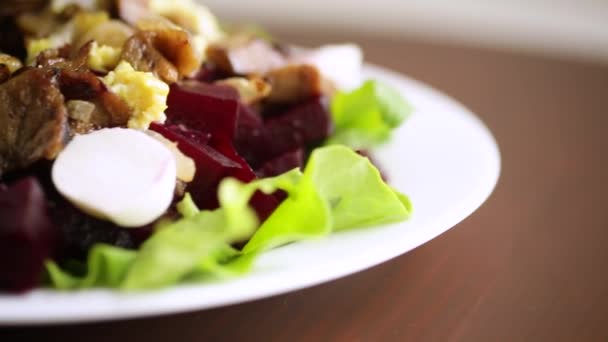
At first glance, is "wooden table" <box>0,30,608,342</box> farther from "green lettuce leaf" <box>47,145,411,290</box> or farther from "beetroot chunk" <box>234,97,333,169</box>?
"beetroot chunk" <box>234,97,333,169</box>

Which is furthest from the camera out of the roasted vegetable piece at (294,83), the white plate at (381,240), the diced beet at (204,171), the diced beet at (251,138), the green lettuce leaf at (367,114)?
the green lettuce leaf at (367,114)

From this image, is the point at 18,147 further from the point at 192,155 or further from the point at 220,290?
the point at 220,290

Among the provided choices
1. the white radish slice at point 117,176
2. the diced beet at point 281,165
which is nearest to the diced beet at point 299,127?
the diced beet at point 281,165

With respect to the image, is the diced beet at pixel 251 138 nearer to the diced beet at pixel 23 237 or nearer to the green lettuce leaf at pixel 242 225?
the green lettuce leaf at pixel 242 225

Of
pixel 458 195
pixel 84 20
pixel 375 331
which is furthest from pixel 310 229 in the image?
pixel 84 20

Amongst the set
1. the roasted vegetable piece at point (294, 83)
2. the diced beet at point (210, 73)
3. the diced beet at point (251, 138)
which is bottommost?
the diced beet at point (251, 138)

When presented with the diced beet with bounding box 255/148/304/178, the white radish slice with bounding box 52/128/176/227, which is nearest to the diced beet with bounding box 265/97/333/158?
the diced beet with bounding box 255/148/304/178
